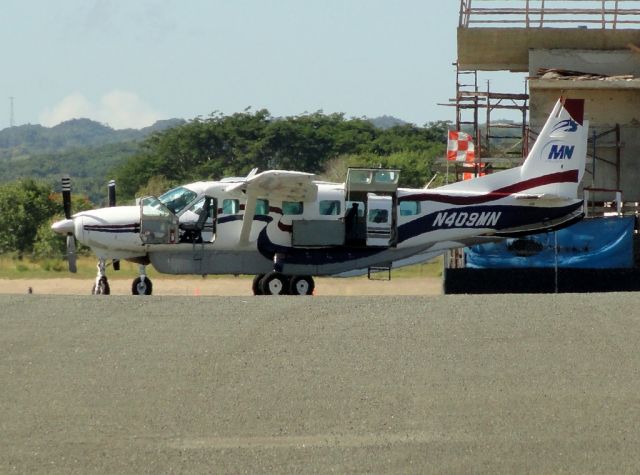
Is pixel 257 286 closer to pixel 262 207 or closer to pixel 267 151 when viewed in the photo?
pixel 262 207

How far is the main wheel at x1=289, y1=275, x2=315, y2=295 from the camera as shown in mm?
27261

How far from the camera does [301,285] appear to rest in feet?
89.8

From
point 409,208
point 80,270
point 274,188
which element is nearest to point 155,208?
point 274,188

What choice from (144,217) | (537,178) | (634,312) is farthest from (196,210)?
(634,312)

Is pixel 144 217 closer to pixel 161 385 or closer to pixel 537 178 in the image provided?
pixel 537 178

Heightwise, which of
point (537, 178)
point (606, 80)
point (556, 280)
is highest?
point (606, 80)

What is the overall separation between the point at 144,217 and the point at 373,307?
32.0ft

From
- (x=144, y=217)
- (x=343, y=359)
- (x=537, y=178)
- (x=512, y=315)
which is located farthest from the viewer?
(x=537, y=178)

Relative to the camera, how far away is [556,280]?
27.8m

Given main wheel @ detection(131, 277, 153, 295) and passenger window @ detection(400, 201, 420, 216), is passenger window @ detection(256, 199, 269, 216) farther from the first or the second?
passenger window @ detection(400, 201, 420, 216)

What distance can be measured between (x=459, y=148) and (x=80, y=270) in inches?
408

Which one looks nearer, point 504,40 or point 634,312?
point 634,312

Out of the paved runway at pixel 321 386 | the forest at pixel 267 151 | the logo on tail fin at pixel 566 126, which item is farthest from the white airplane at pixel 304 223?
the forest at pixel 267 151

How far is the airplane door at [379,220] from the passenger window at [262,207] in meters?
1.96
